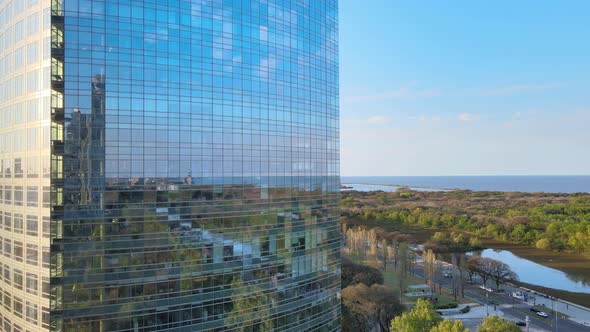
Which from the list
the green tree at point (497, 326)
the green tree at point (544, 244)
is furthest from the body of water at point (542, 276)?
the green tree at point (497, 326)

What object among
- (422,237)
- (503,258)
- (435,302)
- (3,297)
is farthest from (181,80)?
(422,237)

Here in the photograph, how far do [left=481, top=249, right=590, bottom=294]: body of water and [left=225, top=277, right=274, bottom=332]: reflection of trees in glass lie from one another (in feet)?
227

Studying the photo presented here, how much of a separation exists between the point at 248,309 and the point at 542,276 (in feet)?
259

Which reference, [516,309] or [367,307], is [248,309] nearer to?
[367,307]

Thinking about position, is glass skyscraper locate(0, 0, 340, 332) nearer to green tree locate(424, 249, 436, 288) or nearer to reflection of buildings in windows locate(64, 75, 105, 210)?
reflection of buildings in windows locate(64, 75, 105, 210)

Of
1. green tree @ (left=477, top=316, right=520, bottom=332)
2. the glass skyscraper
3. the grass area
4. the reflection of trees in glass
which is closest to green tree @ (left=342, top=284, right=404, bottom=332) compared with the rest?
the grass area

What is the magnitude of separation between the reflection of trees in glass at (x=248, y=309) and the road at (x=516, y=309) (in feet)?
145

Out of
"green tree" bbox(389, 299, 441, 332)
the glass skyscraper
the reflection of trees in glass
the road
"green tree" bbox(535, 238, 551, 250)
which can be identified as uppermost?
the glass skyscraper

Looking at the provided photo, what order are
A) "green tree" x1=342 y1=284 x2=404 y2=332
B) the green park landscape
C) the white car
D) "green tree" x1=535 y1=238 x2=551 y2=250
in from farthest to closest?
1. "green tree" x1=535 y1=238 x2=551 y2=250
2. the white car
3. the green park landscape
4. "green tree" x1=342 y1=284 x2=404 y2=332

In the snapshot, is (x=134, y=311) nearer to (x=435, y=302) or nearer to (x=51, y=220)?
(x=51, y=220)

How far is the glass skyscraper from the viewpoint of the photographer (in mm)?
30109

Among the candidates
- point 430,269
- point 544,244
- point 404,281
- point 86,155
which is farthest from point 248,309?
point 544,244

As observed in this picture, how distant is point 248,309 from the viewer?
117 ft

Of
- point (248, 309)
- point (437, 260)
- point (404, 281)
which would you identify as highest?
point (248, 309)
